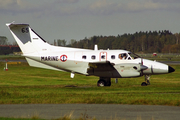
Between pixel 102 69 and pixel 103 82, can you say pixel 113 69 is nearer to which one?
pixel 102 69

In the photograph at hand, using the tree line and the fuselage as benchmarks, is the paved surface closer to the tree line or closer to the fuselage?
the fuselage

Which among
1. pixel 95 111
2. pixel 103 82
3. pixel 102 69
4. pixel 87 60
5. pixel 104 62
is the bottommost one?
pixel 95 111

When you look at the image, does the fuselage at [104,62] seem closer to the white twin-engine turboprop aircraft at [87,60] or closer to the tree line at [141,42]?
the white twin-engine turboprop aircraft at [87,60]

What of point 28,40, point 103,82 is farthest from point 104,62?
point 28,40

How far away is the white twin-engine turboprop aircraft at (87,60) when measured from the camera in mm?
23969

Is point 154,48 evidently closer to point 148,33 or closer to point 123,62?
point 148,33

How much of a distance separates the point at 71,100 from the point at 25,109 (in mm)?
2949

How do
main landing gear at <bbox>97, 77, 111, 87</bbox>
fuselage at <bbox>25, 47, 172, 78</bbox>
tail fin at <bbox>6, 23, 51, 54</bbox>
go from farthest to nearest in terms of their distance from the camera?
tail fin at <bbox>6, 23, 51, 54</bbox>, main landing gear at <bbox>97, 77, 111, 87</bbox>, fuselage at <bbox>25, 47, 172, 78</bbox>

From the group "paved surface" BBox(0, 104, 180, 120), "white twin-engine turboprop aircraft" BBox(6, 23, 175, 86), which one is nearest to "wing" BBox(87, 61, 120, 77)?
"white twin-engine turboprop aircraft" BBox(6, 23, 175, 86)

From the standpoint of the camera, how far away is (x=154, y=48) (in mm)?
142000

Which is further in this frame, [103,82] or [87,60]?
[103,82]

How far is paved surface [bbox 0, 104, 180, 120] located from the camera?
452 inches

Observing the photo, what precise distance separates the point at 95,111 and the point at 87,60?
1202 centimetres

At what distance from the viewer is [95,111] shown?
12.7 m
